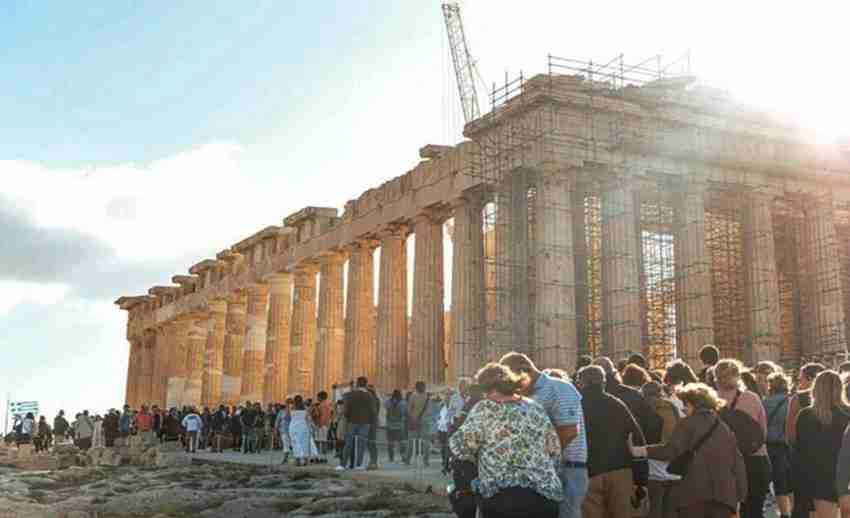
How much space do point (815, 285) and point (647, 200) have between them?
5.99 metres

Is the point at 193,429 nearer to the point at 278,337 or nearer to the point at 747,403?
the point at 278,337

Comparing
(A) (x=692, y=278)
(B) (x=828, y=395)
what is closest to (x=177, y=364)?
(A) (x=692, y=278)

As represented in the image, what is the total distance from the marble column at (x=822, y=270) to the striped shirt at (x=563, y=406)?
90.2ft

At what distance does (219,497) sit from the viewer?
17.5 m

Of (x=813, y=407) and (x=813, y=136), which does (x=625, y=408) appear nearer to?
(x=813, y=407)

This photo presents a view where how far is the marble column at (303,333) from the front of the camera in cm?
4341

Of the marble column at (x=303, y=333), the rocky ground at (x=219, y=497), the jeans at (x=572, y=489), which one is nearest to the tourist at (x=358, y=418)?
the rocky ground at (x=219, y=497)

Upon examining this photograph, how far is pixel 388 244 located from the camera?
37594 millimetres

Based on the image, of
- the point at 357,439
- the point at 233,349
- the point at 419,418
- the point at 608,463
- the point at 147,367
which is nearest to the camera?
the point at 608,463

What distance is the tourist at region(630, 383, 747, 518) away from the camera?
28.6 ft

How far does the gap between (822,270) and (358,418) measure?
19.0m

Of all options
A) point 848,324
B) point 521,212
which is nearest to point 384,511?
point 521,212

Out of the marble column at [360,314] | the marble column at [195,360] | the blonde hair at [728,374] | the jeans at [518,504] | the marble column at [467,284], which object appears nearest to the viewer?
the jeans at [518,504]

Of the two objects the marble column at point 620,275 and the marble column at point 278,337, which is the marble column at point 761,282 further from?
the marble column at point 278,337
